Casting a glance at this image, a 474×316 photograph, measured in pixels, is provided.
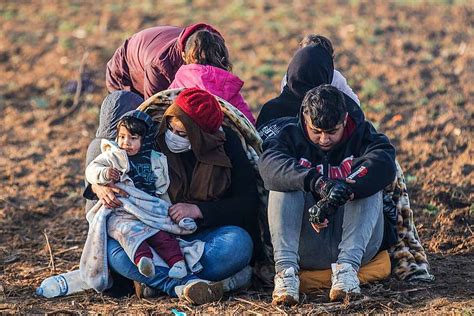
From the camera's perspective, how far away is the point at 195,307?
5.87 meters

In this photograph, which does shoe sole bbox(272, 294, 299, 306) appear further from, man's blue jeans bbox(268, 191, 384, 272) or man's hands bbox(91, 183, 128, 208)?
man's hands bbox(91, 183, 128, 208)

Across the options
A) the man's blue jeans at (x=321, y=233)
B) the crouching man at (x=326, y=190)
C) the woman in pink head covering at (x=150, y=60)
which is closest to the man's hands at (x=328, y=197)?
the crouching man at (x=326, y=190)

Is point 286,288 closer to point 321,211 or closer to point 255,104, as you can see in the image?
point 321,211

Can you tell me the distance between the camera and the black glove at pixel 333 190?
5.71 meters

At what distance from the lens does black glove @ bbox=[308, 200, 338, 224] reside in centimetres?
573

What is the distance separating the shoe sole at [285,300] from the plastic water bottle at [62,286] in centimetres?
126

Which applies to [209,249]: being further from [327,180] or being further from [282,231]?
[327,180]

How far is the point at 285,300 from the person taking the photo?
5789 millimetres

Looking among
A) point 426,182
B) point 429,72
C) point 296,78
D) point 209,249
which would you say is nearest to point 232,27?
point 429,72

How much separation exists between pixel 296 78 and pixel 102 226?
169 centimetres

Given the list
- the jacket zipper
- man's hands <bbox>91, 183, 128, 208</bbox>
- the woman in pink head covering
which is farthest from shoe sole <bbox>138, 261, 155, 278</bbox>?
the woman in pink head covering

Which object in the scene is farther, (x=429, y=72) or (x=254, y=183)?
(x=429, y=72)

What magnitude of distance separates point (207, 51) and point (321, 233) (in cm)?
161

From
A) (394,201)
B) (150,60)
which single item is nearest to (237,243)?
(394,201)
